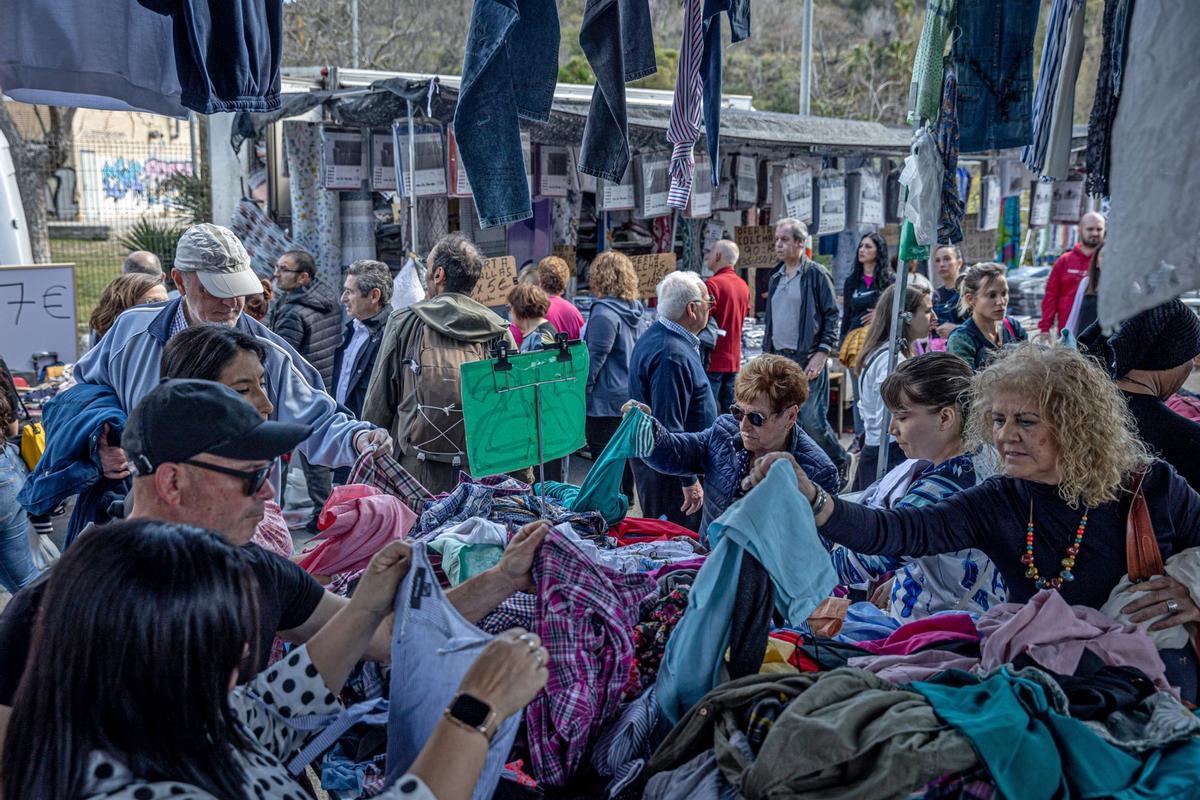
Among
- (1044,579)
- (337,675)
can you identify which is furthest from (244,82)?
(1044,579)

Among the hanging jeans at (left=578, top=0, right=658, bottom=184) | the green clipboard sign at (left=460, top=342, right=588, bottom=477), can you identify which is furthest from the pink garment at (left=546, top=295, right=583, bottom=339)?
the green clipboard sign at (left=460, top=342, right=588, bottom=477)

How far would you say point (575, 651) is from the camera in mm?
2125

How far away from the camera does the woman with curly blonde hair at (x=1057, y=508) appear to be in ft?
7.73

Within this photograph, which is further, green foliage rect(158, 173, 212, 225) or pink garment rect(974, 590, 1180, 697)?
green foliage rect(158, 173, 212, 225)

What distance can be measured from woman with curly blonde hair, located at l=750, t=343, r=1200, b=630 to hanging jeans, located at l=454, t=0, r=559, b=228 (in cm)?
133

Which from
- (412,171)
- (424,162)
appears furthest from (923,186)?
(424,162)

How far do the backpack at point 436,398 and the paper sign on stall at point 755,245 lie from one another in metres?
6.13

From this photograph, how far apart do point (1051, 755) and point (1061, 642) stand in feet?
1.37

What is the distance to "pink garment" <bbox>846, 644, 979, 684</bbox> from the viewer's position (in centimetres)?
214

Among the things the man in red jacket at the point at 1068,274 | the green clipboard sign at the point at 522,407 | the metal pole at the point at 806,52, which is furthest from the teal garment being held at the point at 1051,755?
the metal pole at the point at 806,52

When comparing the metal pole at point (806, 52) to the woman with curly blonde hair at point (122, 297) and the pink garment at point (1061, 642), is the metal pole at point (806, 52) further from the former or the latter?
the pink garment at point (1061, 642)

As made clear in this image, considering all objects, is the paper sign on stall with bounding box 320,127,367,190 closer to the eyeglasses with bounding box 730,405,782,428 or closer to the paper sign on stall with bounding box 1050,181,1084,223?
the eyeglasses with bounding box 730,405,782,428

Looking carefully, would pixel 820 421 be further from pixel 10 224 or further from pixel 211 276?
pixel 10 224

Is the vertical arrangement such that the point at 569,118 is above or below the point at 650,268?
above
